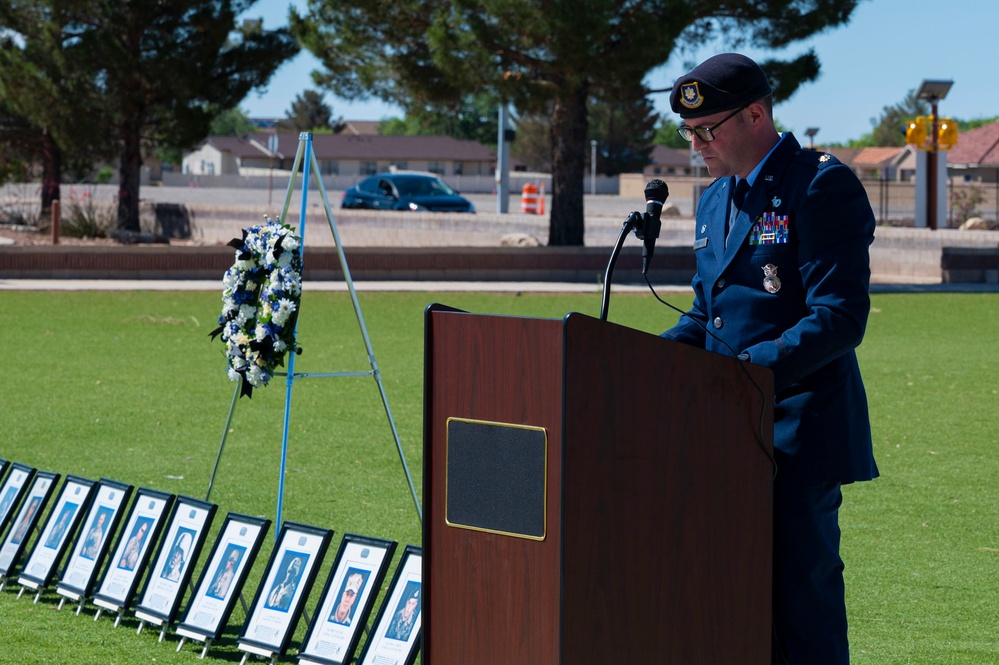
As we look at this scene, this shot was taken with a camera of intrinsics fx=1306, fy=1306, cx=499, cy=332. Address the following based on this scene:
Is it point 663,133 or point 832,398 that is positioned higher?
point 663,133

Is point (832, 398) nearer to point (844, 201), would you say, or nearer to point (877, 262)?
point (844, 201)

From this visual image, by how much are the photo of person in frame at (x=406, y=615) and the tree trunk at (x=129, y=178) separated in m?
25.7

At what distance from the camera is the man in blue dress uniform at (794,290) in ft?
9.58

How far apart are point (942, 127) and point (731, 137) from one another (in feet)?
97.8

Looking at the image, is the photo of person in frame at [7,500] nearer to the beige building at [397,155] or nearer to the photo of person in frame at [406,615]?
the photo of person in frame at [406,615]

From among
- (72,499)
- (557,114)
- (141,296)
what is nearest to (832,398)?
(72,499)

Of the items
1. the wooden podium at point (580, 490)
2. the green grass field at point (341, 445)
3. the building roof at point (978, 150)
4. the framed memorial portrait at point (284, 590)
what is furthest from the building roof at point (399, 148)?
the wooden podium at point (580, 490)

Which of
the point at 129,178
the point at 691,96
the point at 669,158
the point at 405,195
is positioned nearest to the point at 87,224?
the point at 129,178

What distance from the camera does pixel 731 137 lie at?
3.03 metres

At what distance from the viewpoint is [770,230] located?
3.01 m

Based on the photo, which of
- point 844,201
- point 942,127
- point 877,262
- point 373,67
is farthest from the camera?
point 942,127

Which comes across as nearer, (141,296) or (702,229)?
(702,229)

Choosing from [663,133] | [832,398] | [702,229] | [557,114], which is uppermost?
[663,133]

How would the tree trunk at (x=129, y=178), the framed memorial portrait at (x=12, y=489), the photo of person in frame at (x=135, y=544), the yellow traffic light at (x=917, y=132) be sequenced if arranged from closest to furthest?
the photo of person in frame at (x=135, y=544) → the framed memorial portrait at (x=12, y=489) → the tree trunk at (x=129, y=178) → the yellow traffic light at (x=917, y=132)
